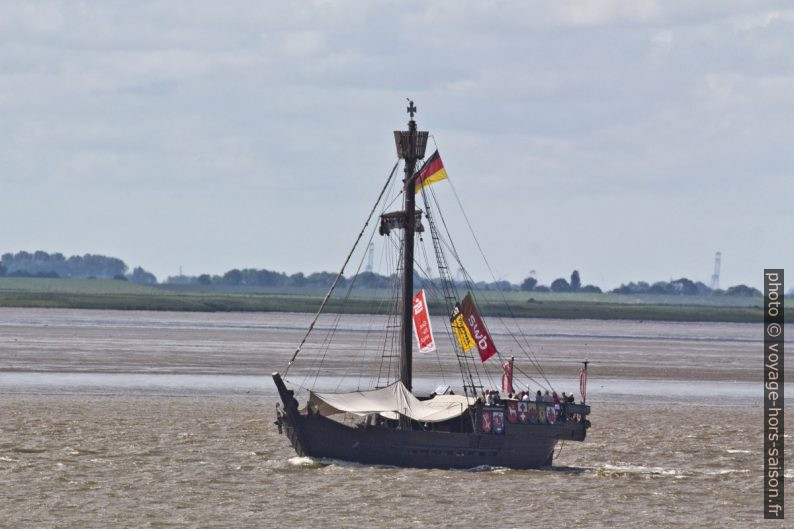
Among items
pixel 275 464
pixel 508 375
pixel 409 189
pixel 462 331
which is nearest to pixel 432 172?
pixel 409 189

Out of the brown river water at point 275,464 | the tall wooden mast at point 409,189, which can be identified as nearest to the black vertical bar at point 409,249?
the tall wooden mast at point 409,189

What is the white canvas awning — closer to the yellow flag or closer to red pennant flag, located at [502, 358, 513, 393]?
red pennant flag, located at [502, 358, 513, 393]

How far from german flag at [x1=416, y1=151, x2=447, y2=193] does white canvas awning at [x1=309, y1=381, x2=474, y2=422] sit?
6251 mm

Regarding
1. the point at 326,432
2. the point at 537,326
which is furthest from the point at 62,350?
the point at 537,326

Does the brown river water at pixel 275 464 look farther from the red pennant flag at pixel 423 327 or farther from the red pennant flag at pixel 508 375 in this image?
the red pennant flag at pixel 423 327

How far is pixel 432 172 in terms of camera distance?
158 feet

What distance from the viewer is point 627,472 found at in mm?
45781

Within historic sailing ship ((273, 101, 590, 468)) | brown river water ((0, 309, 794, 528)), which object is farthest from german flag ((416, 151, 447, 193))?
brown river water ((0, 309, 794, 528))

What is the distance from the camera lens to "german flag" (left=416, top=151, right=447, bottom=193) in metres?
47.9

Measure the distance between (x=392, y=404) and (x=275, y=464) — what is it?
151 inches

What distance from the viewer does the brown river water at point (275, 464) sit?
37438 millimetres

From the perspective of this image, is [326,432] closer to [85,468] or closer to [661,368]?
[85,468]

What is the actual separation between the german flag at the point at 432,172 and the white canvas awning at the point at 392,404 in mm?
6251

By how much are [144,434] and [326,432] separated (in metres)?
8.26
